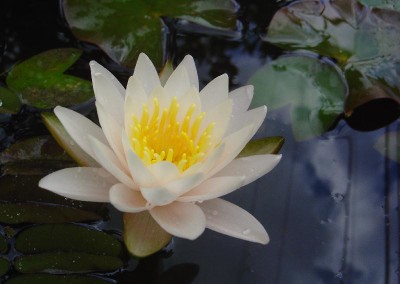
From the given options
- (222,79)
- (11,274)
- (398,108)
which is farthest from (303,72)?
(11,274)

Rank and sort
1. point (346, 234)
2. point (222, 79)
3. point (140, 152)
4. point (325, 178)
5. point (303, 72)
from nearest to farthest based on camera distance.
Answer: point (140, 152) < point (222, 79) < point (346, 234) < point (325, 178) < point (303, 72)

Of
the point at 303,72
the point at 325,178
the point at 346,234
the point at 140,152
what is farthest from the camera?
the point at 303,72

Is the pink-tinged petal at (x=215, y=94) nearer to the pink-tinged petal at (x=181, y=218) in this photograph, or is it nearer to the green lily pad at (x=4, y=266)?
the pink-tinged petal at (x=181, y=218)

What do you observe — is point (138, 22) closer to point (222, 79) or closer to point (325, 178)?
point (222, 79)

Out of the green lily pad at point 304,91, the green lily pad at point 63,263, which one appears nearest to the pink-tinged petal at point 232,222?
the green lily pad at point 63,263

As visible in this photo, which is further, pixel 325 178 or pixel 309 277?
pixel 325 178

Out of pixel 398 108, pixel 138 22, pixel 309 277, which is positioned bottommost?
pixel 309 277

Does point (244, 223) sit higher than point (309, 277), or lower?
higher
